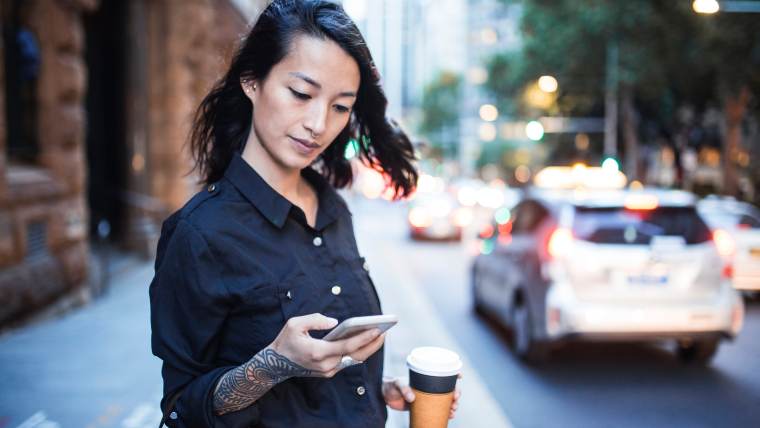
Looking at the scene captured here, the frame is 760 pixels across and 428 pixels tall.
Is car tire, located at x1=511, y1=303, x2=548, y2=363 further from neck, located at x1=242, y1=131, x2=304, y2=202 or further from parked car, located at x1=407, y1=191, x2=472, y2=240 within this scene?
parked car, located at x1=407, y1=191, x2=472, y2=240

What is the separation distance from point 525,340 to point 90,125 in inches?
360

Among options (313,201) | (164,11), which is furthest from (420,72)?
(313,201)

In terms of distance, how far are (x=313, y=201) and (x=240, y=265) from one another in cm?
45

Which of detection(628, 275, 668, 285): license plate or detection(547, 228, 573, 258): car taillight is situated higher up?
detection(547, 228, 573, 258): car taillight

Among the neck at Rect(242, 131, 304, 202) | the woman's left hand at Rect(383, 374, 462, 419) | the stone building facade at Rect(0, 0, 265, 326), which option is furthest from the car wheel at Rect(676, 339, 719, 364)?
the neck at Rect(242, 131, 304, 202)

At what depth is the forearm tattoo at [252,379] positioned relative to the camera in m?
1.51

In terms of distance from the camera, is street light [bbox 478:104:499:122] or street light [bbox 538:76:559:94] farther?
street light [bbox 478:104:499:122]

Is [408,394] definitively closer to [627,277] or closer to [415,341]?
[627,277]

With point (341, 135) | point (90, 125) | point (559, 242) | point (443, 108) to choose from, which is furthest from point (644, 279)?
point (443, 108)

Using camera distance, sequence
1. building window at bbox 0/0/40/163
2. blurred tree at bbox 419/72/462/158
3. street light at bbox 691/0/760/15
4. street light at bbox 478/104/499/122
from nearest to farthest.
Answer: building window at bbox 0/0/40/163 < street light at bbox 691/0/760/15 < street light at bbox 478/104/499/122 < blurred tree at bbox 419/72/462/158

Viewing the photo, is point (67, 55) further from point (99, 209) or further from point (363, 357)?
point (363, 357)

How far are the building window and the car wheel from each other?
7594 mm

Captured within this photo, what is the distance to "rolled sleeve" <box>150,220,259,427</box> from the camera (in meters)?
1.56

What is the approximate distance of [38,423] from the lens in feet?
14.5
